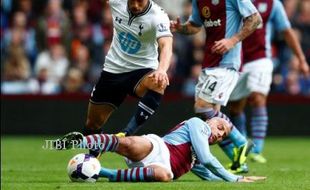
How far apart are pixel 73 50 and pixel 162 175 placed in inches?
451

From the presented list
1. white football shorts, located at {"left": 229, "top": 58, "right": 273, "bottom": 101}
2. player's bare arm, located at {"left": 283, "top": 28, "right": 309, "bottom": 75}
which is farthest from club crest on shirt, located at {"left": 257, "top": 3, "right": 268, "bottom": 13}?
white football shorts, located at {"left": 229, "top": 58, "right": 273, "bottom": 101}

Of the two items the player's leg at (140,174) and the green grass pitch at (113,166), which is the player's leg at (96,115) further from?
the player's leg at (140,174)

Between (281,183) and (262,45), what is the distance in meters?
4.83

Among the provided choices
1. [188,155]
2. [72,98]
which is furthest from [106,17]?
[188,155]

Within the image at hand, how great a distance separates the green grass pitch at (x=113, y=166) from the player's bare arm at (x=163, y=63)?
1065mm

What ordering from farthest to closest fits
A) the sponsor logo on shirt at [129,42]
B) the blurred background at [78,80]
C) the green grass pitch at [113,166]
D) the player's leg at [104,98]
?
1. the blurred background at [78,80]
2. the player's leg at [104,98]
3. the sponsor logo on shirt at [129,42]
4. the green grass pitch at [113,166]

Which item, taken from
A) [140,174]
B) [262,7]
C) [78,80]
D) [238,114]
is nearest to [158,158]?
[140,174]

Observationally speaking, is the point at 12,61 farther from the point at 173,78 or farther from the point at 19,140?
the point at 173,78

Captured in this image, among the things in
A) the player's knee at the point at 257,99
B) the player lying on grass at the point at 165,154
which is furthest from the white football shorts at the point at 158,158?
the player's knee at the point at 257,99

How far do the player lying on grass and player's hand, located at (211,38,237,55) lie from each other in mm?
1478

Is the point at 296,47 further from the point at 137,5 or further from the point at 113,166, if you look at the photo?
the point at 137,5

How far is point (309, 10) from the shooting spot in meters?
21.8

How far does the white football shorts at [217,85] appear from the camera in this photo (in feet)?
41.6

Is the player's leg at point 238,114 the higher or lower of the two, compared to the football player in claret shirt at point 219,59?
lower
